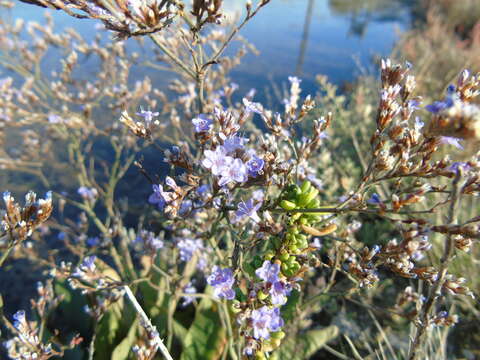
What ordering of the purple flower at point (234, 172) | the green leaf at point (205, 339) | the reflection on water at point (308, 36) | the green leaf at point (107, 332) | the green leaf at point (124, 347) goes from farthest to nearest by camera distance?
1. the reflection on water at point (308, 36)
2. the green leaf at point (107, 332)
3. the green leaf at point (205, 339)
4. the green leaf at point (124, 347)
5. the purple flower at point (234, 172)

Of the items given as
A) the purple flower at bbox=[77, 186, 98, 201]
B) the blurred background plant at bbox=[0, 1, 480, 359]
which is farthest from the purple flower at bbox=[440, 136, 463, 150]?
the purple flower at bbox=[77, 186, 98, 201]

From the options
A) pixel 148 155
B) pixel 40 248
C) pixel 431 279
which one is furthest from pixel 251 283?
pixel 148 155

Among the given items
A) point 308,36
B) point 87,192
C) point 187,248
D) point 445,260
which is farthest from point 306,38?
point 445,260

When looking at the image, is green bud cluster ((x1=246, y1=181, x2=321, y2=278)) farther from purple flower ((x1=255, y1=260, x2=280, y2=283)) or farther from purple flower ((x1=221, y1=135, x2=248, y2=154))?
purple flower ((x1=221, y1=135, x2=248, y2=154))

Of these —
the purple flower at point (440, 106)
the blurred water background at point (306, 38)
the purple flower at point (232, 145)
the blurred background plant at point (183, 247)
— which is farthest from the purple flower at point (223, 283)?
the blurred water background at point (306, 38)

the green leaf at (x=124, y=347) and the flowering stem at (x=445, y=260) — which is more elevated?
the flowering stem at (x=445, y=260)

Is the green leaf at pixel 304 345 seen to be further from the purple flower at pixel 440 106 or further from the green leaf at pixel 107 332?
the purple flower at pixel 440 106
